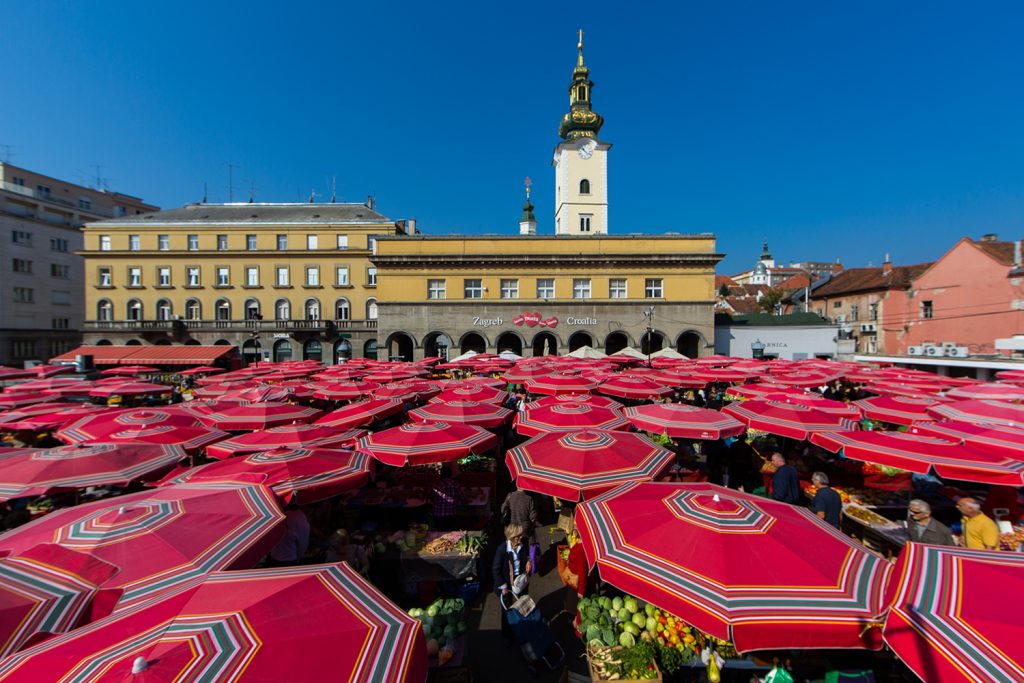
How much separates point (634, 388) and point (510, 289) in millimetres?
24215

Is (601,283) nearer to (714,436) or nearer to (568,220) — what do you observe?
(568,220)

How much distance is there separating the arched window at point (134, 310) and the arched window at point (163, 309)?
1.77 metres

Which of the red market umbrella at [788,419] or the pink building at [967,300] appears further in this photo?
the pink building at [967,300]

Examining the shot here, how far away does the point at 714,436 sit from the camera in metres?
8.03

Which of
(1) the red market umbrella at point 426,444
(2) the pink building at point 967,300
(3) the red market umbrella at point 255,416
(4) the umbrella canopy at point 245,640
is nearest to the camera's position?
(4) the umbrella canopy at point 245,640

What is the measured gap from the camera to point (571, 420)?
8852 mm

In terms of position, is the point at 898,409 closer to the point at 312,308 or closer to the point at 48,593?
the point at 48,593

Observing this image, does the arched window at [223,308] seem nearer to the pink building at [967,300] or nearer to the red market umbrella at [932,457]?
the red market umbrella at [932,457]

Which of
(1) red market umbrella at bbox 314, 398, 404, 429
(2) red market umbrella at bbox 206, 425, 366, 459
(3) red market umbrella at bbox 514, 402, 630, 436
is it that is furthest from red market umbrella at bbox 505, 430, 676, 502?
(1) red market umbrella at bbox 314, 398, 404, 429

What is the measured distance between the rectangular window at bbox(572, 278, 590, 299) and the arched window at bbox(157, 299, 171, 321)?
39004 mm

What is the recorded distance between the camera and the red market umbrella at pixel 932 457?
5.93m

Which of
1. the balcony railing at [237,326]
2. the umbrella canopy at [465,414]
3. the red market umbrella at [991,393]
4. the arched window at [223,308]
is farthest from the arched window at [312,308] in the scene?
the red market umbrella at [991,393]

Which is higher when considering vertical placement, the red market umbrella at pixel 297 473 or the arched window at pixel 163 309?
the arched window at pixel 163 309

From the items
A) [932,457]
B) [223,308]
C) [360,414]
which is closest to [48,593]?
[360,414]
